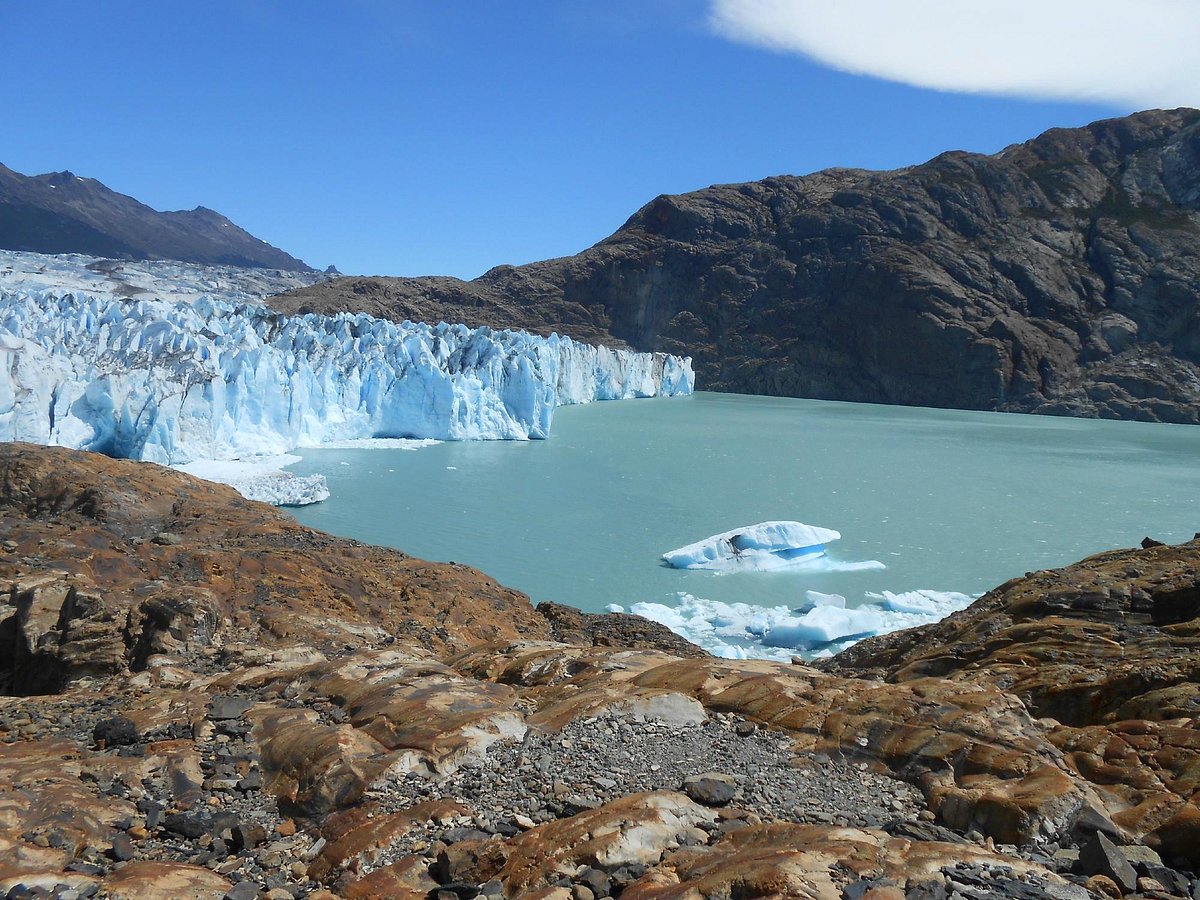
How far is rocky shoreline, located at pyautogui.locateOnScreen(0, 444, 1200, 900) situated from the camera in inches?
109

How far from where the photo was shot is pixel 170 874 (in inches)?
112

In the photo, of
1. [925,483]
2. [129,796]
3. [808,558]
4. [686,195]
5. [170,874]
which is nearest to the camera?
[170,874]

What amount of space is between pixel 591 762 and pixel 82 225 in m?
184

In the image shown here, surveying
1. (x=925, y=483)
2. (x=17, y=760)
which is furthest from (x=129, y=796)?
(x=925, y=483)

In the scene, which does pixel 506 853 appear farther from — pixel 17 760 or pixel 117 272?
pixel 117 272

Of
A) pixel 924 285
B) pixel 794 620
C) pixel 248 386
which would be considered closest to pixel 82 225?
pixel 924 285

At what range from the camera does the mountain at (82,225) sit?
146375 mm

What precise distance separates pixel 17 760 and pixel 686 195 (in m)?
90.8

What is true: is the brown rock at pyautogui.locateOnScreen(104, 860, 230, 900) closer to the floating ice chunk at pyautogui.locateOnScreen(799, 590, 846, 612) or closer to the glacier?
the floating ice chunk at pyautogui.locateOnScreen(799, 590, 846, 612)

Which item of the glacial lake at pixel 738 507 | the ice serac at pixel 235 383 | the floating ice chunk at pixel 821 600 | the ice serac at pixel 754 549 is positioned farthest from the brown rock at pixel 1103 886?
the ice serac at pixel 235 383

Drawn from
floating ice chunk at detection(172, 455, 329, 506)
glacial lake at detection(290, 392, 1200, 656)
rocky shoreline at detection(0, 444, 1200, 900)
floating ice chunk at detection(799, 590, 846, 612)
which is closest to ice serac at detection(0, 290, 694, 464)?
A: floating ice chunk at detection(172, 455, 329, 506)

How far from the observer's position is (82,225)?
15475 centimetres

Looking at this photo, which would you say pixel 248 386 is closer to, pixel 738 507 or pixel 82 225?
pixel 738 507

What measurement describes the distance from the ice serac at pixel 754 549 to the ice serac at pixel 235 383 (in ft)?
39.3
